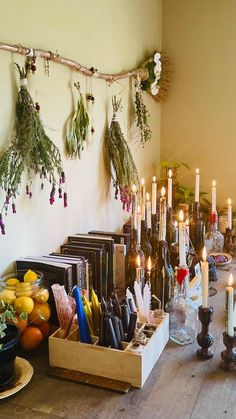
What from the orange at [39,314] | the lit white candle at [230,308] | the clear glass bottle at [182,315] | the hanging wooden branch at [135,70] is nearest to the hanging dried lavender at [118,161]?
the hanging wooden branch at [135,70]

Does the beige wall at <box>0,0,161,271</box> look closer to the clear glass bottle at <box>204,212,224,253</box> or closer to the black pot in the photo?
the black pot

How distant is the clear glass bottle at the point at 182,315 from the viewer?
1.27 metres

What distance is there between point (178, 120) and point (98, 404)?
2.22m

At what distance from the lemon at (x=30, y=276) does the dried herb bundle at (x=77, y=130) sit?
2.00 feet

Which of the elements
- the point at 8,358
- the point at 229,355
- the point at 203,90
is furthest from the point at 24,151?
the point at 203,90

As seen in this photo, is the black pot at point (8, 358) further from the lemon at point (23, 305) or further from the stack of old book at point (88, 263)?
the stack of old book at point (88, 263)

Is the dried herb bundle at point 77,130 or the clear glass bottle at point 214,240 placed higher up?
the dried herb bundle at point 77,130

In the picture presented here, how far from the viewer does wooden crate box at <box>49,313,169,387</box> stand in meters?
1.01

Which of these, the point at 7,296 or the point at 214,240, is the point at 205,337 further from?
the point at 214,240

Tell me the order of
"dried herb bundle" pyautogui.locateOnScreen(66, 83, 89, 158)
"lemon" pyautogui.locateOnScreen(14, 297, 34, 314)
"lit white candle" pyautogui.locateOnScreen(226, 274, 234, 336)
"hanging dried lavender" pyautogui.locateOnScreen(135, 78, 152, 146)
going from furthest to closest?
"hanging dried lavender" pyautogui.locateOnScreen(135, 78, 152, 146)
"dried herb bundle" pyautogui.locateOnScreen(66, 83, 89, 158)
"lemon" pyautogui.locateOnScreen(14, 297, 34, 314)
"lit white candle" pyautogui.locateOnScreen(226, 274, 234, 336)

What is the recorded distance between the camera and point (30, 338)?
1.18 meters

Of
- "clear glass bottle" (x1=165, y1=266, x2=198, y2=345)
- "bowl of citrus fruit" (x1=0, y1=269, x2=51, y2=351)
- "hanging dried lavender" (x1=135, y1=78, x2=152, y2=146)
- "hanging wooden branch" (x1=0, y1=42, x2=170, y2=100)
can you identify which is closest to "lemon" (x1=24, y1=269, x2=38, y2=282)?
"bowl of citrus fruit" (x1=0, y1=269, x2=51, y2=351)

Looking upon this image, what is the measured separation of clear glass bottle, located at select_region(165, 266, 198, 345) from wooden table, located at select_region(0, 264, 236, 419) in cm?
14

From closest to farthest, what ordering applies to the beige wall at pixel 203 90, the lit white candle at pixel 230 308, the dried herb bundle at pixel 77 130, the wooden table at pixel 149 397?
1. the wooden table at pixel 149 397
2. the lit white candle at pixel 230 308
3. the dried herb bundle at pixel 77 130
4. the beige wall at pixel 203 90
